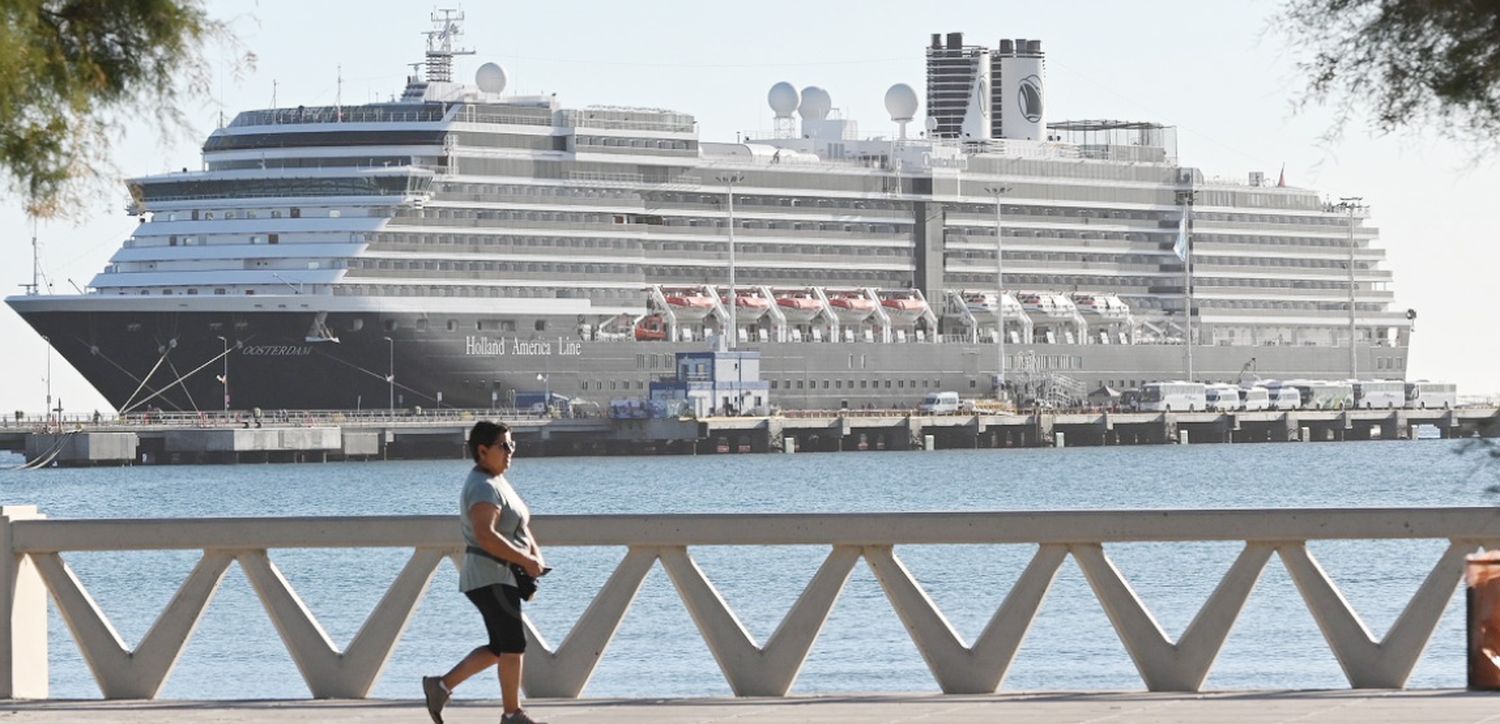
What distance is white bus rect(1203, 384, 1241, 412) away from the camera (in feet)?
309

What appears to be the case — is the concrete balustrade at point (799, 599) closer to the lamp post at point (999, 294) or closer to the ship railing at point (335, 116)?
the ship railing at point (335, 116)

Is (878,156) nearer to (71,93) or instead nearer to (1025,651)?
(1025,651)

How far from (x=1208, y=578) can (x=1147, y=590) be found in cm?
173

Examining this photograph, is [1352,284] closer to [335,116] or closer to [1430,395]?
[1430,395]

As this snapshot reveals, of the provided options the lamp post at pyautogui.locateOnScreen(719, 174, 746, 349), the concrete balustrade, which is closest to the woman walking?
the concrete balustrade

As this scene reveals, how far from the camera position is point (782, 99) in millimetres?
97000

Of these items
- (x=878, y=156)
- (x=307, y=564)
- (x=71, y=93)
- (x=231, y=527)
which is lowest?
(x=307, y=564)

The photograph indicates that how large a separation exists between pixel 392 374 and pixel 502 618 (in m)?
70.2

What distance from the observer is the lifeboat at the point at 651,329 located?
83.0m

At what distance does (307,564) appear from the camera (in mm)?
36344

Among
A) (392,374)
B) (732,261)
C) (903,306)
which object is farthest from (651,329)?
(903,306)

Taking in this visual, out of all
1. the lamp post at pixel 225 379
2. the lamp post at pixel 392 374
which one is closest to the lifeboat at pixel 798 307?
the lamp post at pixel 392 374

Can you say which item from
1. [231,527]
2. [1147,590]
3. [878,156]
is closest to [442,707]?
[231,527]

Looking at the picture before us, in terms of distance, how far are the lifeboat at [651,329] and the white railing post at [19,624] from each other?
72793 millimetres
